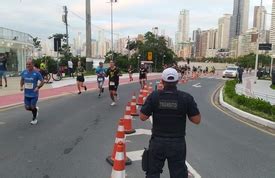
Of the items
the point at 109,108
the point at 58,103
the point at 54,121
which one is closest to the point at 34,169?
the point at 54,121

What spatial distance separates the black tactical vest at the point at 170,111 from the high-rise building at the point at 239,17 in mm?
103871

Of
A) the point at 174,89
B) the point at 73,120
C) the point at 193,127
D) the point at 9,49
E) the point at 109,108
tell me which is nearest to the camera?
the point at 174,89

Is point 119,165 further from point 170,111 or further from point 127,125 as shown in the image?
point 127,125

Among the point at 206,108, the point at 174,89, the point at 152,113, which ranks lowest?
the point at 206,108

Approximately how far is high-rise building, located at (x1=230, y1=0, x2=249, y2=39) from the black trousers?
4093 inches

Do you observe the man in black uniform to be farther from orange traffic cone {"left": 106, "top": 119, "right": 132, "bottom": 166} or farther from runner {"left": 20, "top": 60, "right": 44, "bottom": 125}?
runner {"left": 20, "top": 60, "right": 44, "bottom": 125}

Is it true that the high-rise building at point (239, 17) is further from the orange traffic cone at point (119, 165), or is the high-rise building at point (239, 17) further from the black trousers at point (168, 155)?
the black trousers at point (168, 155)

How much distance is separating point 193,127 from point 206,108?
18.0 ft

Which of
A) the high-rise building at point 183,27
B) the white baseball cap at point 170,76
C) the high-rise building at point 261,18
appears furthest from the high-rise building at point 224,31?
the white baseball cap at point 170,76

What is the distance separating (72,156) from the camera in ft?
24.1

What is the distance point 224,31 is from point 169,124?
17065 cm

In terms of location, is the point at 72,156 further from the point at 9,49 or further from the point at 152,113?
the point at 9,49

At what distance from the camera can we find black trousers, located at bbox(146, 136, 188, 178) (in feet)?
14.4

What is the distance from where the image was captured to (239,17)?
4993 inches
